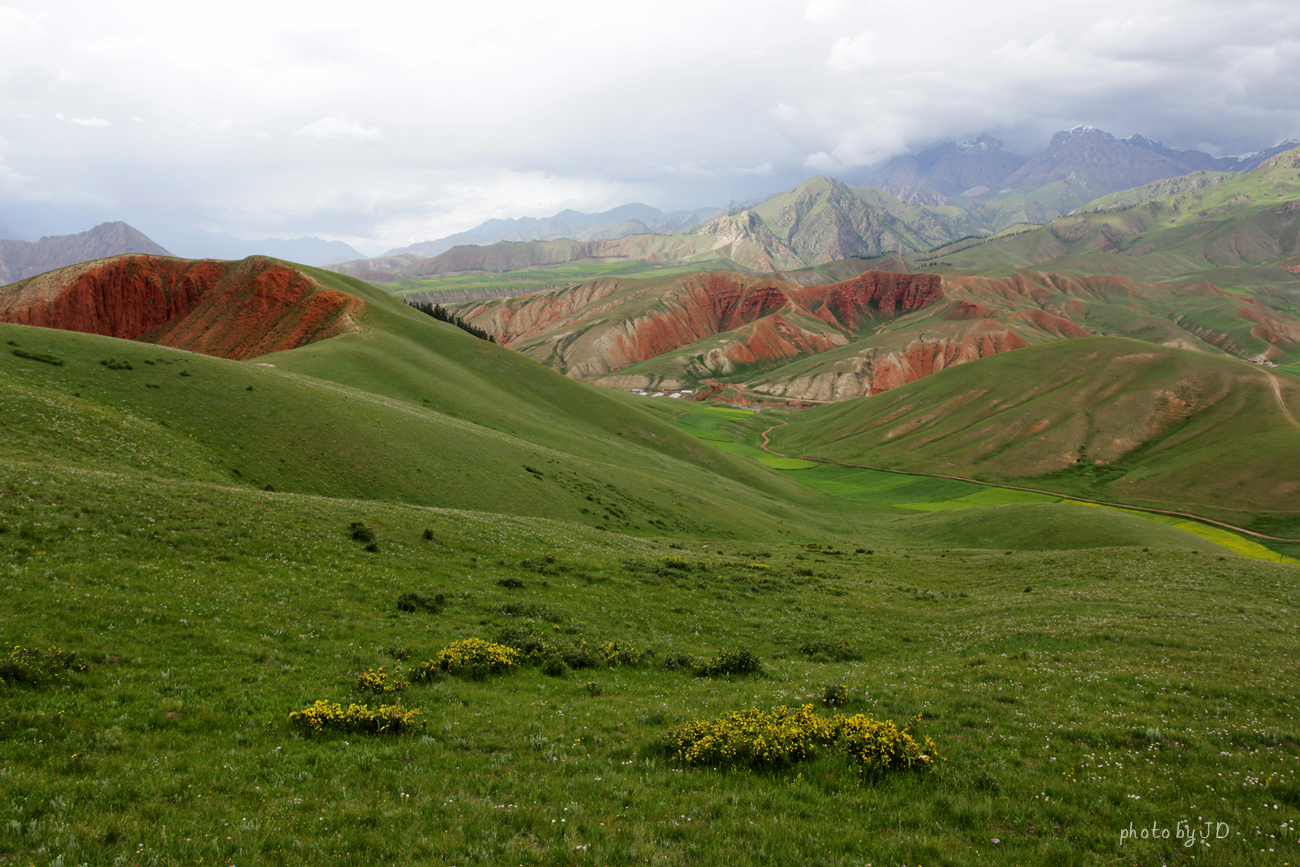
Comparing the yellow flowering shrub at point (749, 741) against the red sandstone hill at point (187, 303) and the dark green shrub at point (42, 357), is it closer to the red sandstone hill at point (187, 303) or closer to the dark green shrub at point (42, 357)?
the dark green shrub at point (42, 357)

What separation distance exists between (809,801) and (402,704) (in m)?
9.46

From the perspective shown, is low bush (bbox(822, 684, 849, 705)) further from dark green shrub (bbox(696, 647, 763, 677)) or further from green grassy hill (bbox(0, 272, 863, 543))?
green grassy hill (bbox(0, 272, 863, 543))

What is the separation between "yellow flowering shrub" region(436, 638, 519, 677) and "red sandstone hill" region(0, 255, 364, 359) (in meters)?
91.5

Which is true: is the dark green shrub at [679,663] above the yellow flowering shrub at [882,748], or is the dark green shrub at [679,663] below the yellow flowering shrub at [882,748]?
below

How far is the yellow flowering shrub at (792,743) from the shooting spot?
1110 centimetres

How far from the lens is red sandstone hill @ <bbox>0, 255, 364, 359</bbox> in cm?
9669

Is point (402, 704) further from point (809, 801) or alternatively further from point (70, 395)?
point (70, 395)

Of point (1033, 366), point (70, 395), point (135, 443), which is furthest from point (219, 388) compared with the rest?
point (1033, 366)

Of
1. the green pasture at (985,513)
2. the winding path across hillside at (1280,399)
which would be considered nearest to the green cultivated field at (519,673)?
the green pasture at (985,513)

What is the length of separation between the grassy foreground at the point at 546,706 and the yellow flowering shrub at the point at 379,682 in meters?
0.36

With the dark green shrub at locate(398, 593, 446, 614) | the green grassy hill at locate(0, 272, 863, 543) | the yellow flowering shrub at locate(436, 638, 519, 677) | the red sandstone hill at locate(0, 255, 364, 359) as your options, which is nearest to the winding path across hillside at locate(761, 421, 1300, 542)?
the green grassy hill at locate(0, 272, 863, 543)

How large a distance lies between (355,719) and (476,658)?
4.61m

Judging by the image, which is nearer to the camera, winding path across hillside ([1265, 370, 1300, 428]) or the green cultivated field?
the green cultivated field

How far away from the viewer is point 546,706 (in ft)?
46.5
